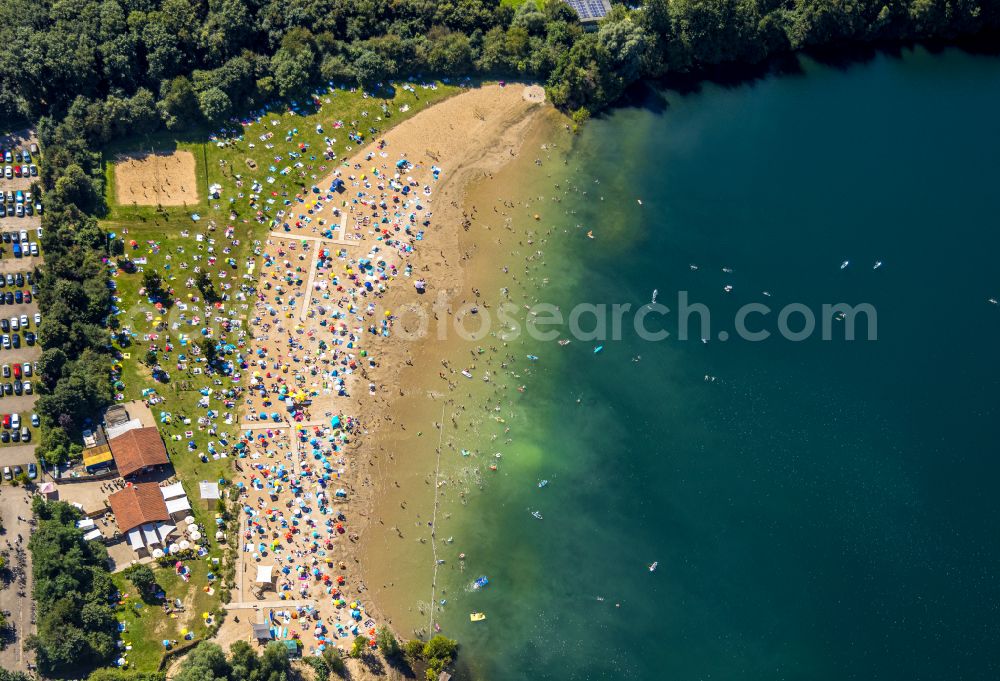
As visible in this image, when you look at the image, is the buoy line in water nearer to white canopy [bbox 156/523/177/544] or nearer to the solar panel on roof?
white canopy [bbox 156/523/177/544]

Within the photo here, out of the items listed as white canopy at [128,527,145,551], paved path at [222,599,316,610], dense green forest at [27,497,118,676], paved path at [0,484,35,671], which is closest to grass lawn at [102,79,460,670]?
paved path at [222,599,316,610]

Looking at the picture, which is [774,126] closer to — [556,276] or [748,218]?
[748,218]

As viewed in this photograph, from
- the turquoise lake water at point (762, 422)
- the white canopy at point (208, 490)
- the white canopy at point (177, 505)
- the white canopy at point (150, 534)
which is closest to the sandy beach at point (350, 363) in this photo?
the white canopy at point (208, 490)

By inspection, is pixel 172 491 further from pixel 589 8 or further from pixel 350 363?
pixel 589 8

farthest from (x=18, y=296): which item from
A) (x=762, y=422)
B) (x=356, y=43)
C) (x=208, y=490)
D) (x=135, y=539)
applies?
(x=762, y=422)

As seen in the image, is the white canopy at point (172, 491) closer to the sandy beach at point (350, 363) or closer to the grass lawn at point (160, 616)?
the sandy beach at point (350, 363)
